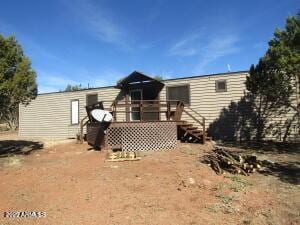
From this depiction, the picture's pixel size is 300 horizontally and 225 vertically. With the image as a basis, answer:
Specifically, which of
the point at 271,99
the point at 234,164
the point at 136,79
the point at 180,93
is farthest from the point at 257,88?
the point at 136,79

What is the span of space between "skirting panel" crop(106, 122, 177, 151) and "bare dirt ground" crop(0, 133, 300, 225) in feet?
5.93

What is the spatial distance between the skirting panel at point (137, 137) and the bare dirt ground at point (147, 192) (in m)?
1.81

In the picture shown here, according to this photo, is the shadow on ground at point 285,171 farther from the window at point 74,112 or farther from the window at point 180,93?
the window at point 74,112

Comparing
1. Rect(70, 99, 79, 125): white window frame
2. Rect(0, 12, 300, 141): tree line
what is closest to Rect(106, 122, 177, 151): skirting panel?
Rect(0, 12, 300, 141): tree line

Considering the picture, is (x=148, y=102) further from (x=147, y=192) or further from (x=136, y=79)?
(x=147, y=192)

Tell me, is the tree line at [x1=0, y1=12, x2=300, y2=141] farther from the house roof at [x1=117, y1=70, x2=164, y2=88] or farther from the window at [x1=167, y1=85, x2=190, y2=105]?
the house roof at [x1=117, y1=70, x2=164, y2=88]

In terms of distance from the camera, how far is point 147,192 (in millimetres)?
8195

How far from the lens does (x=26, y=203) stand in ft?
24.7

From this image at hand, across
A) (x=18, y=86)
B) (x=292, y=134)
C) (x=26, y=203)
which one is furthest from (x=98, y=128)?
(x=292, y=134)

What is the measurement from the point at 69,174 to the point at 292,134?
1136 cm

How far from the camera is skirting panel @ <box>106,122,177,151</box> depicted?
13.9m

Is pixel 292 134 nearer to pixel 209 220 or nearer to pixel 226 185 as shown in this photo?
pixel 226 185

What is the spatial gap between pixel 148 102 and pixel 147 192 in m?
11.6

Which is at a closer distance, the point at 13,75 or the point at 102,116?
the point at 13,75
